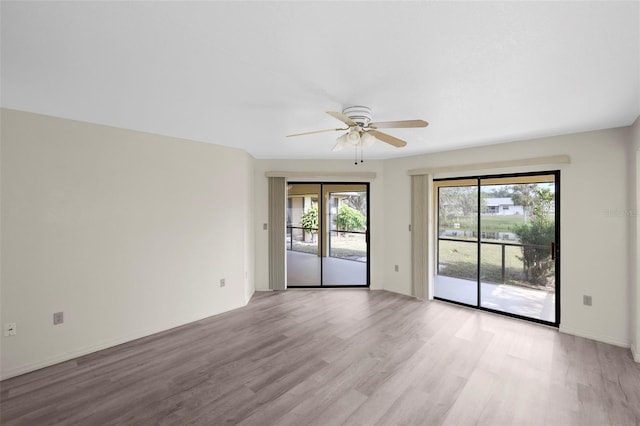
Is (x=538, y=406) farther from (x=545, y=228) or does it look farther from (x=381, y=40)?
(x=381, y=40)

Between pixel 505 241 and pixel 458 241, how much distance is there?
727 millimetres

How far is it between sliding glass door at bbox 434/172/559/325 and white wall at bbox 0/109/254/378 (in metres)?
3.61

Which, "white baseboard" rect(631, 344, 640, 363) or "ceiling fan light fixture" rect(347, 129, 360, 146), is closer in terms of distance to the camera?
"ceiling fan light fixture" rect(347, 129, 360, 146)

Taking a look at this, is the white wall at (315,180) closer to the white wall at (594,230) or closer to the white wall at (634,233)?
the white wall at (594,230)

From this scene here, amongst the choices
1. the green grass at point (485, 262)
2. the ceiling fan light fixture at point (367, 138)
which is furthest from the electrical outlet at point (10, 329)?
the green grass at point (485, 262)

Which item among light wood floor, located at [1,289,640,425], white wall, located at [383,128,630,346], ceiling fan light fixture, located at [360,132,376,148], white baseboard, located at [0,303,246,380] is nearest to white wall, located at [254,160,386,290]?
light wood floor, located at [1,289,640,425]

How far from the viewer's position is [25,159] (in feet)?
8.58

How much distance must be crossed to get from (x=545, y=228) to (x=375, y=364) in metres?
2.94

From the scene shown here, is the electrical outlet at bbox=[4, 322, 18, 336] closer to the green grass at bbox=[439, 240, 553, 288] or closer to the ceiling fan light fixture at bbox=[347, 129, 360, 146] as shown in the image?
the ceiling fan light fixture at bbox=[347, 129, 360, 146]

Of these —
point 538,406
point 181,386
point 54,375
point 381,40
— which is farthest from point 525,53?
point 54,375

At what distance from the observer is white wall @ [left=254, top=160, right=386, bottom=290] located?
5.14m

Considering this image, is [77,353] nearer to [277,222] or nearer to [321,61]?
[277,222]

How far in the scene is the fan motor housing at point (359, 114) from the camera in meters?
2.40

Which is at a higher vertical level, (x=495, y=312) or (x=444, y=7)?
(x=444, y=7)
